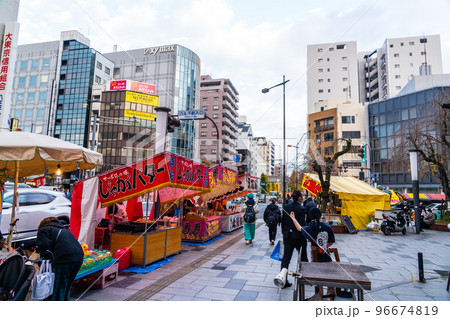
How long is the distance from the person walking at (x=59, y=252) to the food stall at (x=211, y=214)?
6.32 m

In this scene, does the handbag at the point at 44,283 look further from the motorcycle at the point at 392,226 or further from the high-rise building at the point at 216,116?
the high-rise building at the point at 216,116

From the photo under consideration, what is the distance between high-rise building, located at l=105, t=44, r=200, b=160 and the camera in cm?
6141

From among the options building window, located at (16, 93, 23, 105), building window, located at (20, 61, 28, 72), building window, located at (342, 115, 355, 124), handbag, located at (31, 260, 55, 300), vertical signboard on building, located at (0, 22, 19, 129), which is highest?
building window, located at (20, 61, 28, 72)

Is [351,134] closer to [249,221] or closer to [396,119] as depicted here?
[396,119]

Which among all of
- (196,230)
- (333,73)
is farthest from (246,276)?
(333,73)

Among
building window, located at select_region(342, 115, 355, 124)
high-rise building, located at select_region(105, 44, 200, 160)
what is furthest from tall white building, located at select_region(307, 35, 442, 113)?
high-rise building, located at select_region(105, 44, 200, 160)

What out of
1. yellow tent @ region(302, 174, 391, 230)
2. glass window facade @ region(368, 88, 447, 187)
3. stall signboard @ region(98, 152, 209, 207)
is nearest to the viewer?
stall signboard @ region(98, 152, 209, 207)

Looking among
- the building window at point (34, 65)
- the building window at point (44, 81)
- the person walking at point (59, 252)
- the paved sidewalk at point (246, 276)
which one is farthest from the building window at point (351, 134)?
the building window at point (34, 65)

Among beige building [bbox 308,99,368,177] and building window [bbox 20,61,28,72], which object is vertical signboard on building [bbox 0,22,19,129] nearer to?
beige building [bbox 308,99,368,177]

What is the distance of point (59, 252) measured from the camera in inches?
157

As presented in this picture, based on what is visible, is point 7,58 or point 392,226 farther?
point 392,226

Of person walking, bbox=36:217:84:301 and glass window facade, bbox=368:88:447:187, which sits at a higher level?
glass window facade, bbox=368:88:447:187

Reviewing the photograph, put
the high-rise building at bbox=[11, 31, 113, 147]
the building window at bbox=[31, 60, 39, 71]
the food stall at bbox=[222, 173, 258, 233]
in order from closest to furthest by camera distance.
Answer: the food stall at bbox=[222, 173, 258, 233] → the high-rise building at bbox=[11, 31, 113, 147] → the building window at bbox=[31, 60, 39, 71]

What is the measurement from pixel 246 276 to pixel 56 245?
14.0ft
